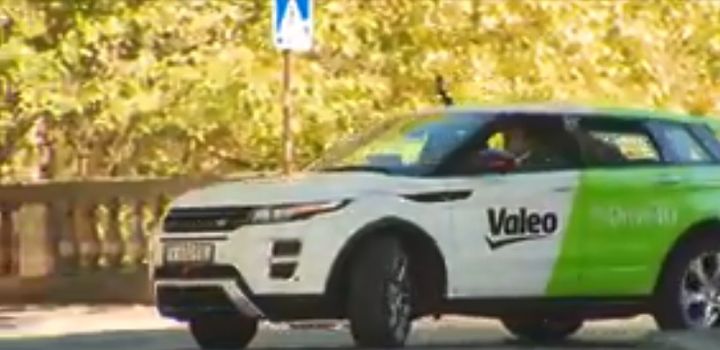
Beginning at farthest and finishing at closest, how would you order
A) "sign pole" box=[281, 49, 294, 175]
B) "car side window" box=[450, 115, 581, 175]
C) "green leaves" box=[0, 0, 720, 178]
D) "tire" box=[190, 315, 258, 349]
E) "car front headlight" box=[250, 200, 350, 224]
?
1. "green leaves" box=[0, 0, 720, 178]
2. "sign pole" box=[281, 49, 294, 175]
3. "car side window" box=[450, 115, 581, 175]
4. "tire" box=[190, 315, 258, 349]
5. "car front headlight" box=[250, 200, 350, 224]

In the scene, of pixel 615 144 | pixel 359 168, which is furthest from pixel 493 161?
pixel 615 144

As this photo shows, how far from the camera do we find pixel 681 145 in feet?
55.3

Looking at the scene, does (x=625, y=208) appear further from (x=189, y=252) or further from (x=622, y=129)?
(x=189, y=252)

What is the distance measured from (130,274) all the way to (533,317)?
5763 mm

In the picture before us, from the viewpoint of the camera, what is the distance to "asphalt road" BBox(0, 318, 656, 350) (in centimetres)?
1639

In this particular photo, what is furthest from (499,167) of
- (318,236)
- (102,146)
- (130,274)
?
(102,146)

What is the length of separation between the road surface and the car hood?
3.54 ft

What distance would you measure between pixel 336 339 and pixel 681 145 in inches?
101

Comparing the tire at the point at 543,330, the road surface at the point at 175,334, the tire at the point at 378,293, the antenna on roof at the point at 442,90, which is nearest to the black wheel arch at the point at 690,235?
the road surface at the point at 175,334

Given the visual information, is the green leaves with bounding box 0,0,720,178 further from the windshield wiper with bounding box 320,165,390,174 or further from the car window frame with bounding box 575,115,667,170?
the windshield wiper with bounding box 320,165,390,174

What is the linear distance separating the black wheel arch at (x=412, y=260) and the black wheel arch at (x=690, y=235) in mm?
1622

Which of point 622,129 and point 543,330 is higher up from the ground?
point 622,129

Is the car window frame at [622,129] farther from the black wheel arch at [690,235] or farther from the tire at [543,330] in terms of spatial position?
the tire at [543,330]

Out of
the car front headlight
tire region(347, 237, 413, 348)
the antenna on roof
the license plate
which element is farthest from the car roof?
the antenna on roof
